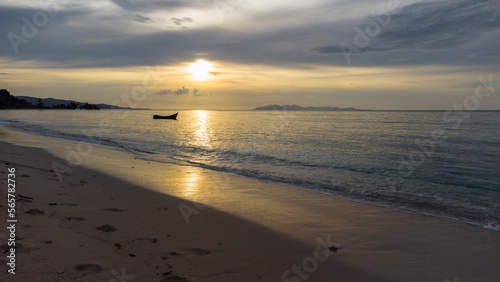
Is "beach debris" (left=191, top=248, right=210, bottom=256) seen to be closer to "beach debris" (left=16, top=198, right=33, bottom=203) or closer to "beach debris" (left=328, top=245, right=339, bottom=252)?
"beach debris" (left=328, top=245, right=339, bottom=252)

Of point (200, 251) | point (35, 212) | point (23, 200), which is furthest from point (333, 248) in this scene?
point (23, 200)

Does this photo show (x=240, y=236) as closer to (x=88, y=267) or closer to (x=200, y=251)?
(x=200, y=251)

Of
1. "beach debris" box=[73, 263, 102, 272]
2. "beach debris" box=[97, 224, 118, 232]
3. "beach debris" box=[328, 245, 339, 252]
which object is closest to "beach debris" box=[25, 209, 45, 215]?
"beach debris" box=[97, 224, 118, 232]

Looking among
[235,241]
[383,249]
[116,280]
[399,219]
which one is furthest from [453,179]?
[116,280]

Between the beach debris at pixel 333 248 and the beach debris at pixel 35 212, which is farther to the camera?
the beach debris at pixel 35 212

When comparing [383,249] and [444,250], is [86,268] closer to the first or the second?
[383,249]

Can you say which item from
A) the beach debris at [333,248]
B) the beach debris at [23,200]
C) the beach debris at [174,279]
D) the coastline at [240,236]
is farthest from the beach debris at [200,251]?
the beach debris at [23,200]

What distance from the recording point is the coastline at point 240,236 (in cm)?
508

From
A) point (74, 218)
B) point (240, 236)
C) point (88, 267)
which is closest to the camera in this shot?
point (88, 267)

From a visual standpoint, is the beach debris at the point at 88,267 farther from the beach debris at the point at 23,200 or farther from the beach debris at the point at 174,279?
the beach debris at the point at 23,200

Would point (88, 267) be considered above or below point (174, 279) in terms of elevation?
above

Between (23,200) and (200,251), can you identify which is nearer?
(200,251)

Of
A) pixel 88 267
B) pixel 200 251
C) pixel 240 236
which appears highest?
pixel 88 267

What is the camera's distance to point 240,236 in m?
7.03
